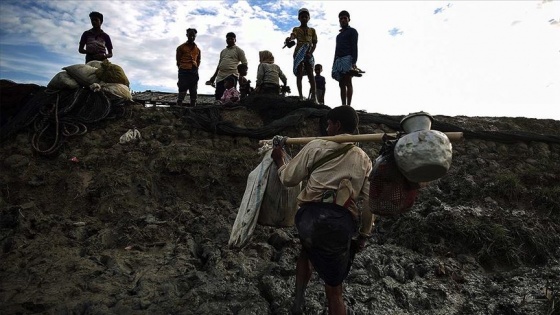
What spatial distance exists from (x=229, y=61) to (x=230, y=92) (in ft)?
1.81

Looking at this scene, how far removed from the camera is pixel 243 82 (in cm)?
689

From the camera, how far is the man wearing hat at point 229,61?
635 centimetres

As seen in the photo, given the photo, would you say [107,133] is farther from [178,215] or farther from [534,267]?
[534,267]

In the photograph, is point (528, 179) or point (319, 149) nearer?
point (319, 149)

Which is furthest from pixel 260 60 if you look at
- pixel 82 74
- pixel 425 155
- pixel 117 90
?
pixel 425 155

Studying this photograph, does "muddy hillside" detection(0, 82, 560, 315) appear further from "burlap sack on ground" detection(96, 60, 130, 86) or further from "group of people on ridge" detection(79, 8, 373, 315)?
"group of people on ridge" detection(79, 8, 373, 315)

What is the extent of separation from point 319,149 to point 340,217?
45cm

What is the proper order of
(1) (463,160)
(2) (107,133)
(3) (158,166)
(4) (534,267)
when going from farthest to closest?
(1) (463,160) < (2) (107,133) < (3) (158,166) < (4) (534,267)

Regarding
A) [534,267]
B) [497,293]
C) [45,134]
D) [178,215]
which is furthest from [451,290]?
[45,134]

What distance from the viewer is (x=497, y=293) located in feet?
10.7

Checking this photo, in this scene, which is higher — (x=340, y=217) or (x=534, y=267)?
(x=340, y=217)

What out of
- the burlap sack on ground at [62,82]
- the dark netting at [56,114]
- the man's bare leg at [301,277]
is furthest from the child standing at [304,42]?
the man's bare leg at [301,277]

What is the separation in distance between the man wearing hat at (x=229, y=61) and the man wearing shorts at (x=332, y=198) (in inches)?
172

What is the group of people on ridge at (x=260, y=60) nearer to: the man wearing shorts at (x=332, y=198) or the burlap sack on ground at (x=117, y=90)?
the burlap sack on ground at (x=117, y=90)
